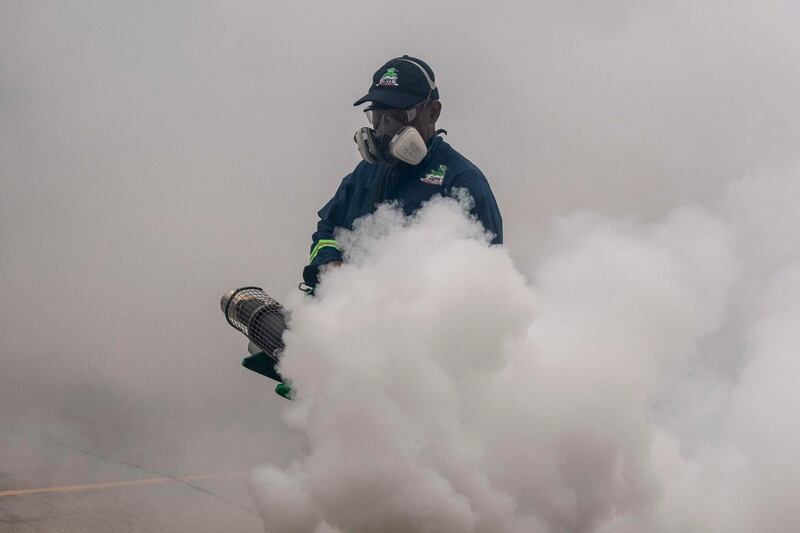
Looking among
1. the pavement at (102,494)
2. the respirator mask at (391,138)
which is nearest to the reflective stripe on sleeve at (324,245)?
the respirator mask at (391,138)

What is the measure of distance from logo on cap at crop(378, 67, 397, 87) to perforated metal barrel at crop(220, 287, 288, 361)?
994 mm

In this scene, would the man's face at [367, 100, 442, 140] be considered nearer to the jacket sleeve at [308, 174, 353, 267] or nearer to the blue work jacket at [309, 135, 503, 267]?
the blue work jacket at [309, 135, 503, 267]

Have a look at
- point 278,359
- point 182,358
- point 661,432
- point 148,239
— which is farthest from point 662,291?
point 148,239

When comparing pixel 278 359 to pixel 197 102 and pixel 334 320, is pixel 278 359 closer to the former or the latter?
pixel 334 320

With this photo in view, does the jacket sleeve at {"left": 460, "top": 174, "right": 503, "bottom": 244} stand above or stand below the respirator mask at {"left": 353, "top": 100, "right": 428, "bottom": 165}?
below

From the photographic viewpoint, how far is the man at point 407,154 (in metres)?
4.00

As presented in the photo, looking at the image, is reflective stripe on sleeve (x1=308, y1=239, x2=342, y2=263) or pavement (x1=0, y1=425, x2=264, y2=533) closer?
reflective stripe on sleeve (x1=308, y1=239, x2=342, y2=263)

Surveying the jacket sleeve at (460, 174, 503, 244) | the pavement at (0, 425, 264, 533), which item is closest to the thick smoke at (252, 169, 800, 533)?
the jacket sleeve at (460, 174, 503, 244)

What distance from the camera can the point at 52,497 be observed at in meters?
5.38

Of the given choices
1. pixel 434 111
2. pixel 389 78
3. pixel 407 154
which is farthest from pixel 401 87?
pixel 407 154

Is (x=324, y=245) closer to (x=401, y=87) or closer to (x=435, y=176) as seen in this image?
(x=435, y=176)

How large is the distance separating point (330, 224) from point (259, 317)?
0.57m

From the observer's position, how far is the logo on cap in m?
4.12

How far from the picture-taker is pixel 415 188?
4.11 metres
